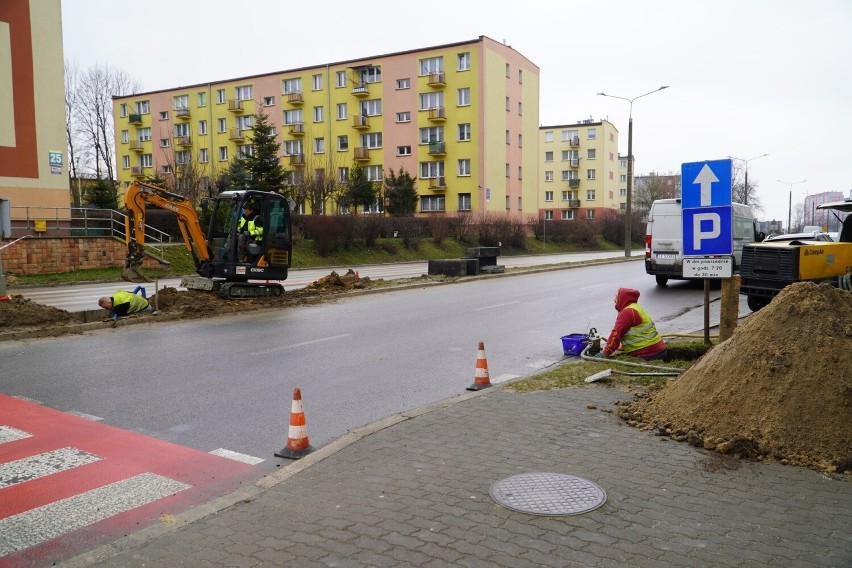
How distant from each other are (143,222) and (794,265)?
14.3 metres

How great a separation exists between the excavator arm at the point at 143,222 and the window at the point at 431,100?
4378 cm

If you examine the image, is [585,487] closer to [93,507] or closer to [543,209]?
[93,507]

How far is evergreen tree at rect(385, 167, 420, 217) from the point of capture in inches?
2148

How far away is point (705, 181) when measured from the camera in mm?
8758

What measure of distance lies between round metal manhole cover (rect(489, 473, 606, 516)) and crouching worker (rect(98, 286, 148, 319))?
11551mm

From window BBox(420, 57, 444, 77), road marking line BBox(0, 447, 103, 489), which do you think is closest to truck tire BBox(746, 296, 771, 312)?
road marking line BBox(0, 447, 103, 489)

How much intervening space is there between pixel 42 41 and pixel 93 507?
3235cm

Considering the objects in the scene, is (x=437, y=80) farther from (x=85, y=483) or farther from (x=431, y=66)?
(x=85, y=483)

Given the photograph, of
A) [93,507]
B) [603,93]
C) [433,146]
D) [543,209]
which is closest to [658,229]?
[93,507]

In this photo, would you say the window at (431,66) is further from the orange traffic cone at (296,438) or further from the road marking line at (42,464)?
the road marking line at (42,464)

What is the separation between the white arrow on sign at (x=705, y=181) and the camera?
8.70 m

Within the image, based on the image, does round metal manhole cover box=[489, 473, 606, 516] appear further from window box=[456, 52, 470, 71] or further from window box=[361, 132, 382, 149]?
window box=[361, 132, 382, 149]

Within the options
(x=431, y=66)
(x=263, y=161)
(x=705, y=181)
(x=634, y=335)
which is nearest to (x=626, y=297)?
(x=634, y=335)

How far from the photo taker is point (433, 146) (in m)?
58.0
